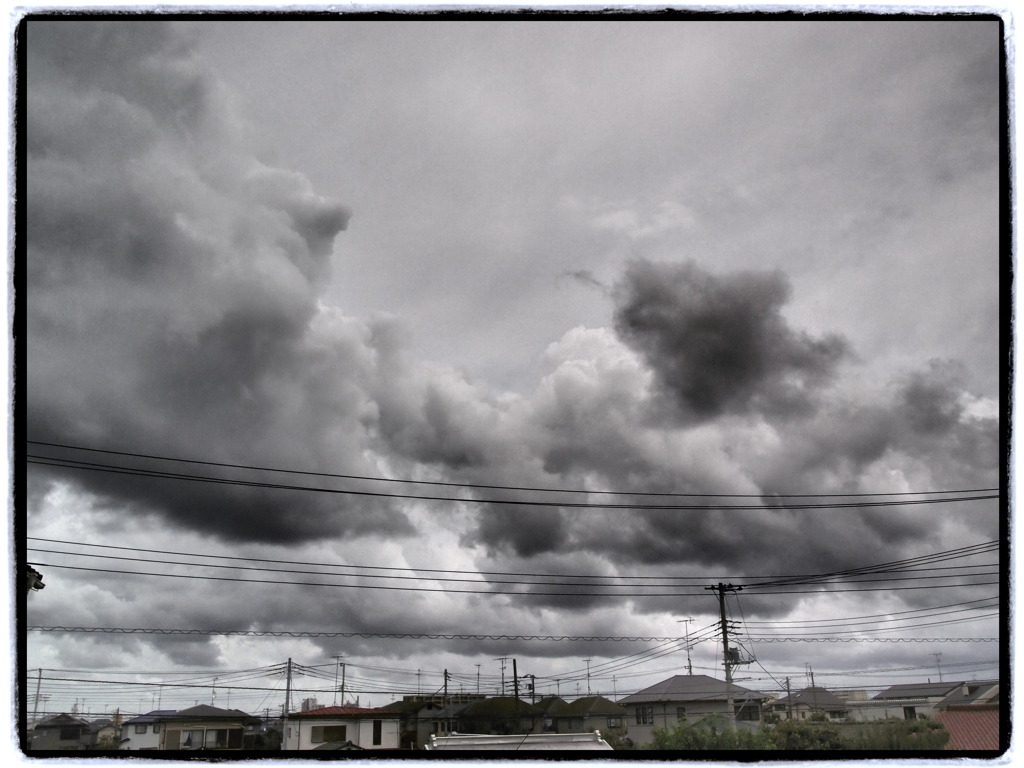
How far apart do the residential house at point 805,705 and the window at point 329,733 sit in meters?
22.6

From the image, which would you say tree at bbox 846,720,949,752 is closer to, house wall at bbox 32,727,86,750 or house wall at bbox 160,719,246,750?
house wall at bbox 160,719,246,750

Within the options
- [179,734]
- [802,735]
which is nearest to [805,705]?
[802,735]

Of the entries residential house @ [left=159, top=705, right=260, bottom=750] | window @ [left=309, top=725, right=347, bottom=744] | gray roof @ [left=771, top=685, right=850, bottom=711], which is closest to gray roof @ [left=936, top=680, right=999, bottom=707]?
residential house @ [left=159, top=705, right=260, bottom=750]

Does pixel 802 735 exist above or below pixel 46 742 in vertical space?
below

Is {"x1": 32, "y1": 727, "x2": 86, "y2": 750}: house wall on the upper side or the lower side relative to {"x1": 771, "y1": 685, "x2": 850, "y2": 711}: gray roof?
upper

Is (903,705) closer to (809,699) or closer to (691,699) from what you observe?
(691,699)

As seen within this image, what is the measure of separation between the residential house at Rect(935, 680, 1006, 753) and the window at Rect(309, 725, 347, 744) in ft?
56.7

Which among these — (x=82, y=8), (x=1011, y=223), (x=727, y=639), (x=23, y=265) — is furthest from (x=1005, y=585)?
(x=727, y=639)

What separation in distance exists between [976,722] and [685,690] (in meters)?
48.9

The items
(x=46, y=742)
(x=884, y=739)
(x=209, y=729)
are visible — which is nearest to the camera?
(x=46, y=742)

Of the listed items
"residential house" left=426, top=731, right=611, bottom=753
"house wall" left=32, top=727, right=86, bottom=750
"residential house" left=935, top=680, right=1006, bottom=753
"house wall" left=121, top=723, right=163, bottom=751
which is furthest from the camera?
"residential house" left=426, top=731, right=611, bottom=753

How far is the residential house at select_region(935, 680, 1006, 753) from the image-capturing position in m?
4.76

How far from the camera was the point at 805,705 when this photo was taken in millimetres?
50875

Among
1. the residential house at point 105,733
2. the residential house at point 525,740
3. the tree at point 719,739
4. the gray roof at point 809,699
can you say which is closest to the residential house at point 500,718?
the residential house at point 525,740
